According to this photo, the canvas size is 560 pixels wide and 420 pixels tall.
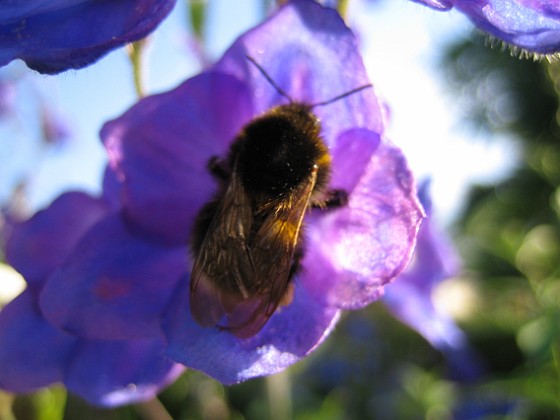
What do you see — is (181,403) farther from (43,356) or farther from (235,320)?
(235,320)

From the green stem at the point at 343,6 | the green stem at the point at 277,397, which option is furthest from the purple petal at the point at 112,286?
the green stem at the point at 277,397

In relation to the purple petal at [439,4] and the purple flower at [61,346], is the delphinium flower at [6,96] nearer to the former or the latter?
the purple flower at [61,346]

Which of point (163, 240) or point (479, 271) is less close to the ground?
point (163, 240)

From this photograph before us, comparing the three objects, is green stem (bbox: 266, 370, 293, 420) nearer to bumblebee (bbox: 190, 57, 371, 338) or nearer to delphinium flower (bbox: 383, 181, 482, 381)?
delphinium flower (bbox: 383, 181, 482, 381)

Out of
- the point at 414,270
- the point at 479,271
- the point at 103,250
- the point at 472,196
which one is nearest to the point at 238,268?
the point at 103,250

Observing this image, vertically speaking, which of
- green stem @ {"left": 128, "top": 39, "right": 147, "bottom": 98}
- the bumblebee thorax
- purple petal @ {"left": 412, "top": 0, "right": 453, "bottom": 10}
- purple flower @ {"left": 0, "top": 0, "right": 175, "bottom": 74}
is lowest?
the bumblebee thorax

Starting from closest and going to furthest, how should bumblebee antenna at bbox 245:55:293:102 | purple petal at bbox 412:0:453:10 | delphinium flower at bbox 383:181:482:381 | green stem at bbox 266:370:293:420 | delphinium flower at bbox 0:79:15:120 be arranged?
purple petal at bbox 412:0:453:10 < bumblebee antenna at bbox 245:55:293:102 < delphinium flower at bbox 383:181:482:381 < green stem at bbox 266:370:293:420 < delphinium flower at bbox 0:79:15:120

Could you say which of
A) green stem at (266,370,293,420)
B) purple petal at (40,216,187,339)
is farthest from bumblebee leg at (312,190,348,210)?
green stem at (266,370,293,420)
